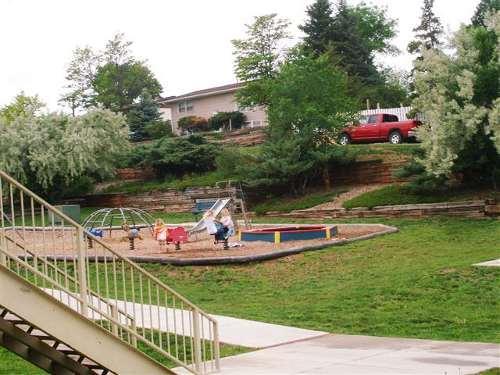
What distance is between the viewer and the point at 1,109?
6681cm

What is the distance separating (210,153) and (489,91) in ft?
53.4

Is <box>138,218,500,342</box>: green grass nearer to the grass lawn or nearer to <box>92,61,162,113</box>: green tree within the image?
the grass lawn

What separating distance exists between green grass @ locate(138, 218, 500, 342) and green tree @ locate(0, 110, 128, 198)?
18.2 metres

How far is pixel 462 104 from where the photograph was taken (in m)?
24.6

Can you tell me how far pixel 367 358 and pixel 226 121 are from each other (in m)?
45.9

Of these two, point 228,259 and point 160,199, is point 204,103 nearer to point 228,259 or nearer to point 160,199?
point 160,199

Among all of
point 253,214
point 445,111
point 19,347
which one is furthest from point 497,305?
point 253,214

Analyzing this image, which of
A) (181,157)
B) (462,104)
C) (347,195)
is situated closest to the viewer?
(462,104)

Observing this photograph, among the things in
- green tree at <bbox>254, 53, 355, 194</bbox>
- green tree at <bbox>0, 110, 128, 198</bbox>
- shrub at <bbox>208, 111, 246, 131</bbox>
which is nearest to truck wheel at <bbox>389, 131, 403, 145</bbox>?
green tree at <bbox>254, 53, 355, 194</bbox>

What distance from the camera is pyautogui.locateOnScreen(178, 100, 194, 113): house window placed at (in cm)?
6762

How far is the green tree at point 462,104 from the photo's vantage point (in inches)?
935

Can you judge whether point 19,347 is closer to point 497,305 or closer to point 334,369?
point 334,369

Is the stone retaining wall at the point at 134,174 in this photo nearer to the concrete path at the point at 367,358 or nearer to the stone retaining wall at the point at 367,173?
the stone retaining wall at the point at 367,173

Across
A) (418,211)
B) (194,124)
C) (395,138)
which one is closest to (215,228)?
(418,211)
